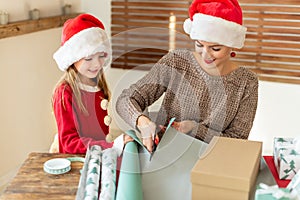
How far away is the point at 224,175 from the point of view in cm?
106

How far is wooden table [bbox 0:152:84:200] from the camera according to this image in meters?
1.19

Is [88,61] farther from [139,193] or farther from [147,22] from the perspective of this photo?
[147,22]

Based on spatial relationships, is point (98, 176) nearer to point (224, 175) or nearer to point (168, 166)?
point (168, 166)

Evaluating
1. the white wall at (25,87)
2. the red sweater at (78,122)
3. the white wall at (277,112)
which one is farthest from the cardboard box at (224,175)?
the white wall at (277,112)

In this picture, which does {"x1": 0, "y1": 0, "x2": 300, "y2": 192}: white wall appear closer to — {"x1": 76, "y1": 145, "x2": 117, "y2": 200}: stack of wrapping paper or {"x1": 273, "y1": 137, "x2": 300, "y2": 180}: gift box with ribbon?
{"x1": 76, "y1": 145, "x2": 117, "y2": 200}: stack of wrapping paper

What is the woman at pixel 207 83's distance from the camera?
150 centimetres

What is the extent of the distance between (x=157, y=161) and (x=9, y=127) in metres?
1.82

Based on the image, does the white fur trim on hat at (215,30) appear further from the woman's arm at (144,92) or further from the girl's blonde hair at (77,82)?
the girl's blonde hair at (77,82)

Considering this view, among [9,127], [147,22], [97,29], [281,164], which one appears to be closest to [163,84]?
[97,29]

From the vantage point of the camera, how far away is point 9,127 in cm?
281

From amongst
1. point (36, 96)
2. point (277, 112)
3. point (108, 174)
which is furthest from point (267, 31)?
point (108, 174)

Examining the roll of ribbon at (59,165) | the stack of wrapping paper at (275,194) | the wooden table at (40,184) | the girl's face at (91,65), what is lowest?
the wooden table at (40,184)

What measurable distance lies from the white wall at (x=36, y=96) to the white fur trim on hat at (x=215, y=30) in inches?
60.1

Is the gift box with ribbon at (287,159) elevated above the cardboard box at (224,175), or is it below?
below
